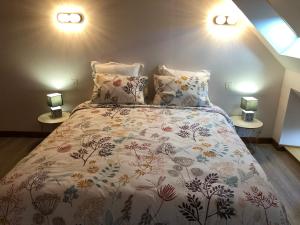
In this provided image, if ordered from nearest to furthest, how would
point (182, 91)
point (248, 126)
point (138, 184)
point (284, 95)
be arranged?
point (138, 184) < point (182, 91) < point (248, 126) < point (284, 95)

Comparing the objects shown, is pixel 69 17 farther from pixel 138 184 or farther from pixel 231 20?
pixel 138 184

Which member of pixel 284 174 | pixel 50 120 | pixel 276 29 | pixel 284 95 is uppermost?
pixel 276 29

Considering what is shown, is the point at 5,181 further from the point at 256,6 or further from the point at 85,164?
the point at 256,6

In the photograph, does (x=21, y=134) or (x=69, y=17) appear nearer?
(x=69, y=17)

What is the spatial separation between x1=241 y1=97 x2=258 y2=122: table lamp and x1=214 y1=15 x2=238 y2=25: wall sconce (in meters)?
0.88

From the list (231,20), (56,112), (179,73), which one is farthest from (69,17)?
(231,20)

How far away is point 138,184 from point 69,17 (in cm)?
216

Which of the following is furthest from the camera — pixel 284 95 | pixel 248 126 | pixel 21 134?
pixel 21 134

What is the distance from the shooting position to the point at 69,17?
2.72 m

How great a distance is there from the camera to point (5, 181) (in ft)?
4.61

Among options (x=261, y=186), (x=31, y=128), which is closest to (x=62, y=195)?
(x=261, y=186)

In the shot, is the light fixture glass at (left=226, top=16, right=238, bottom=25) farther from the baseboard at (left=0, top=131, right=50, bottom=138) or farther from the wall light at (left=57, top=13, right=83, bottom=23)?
the baseboard at (left=0, top=131, right=50, bottom=138)

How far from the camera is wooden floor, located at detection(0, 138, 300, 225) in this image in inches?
84.9

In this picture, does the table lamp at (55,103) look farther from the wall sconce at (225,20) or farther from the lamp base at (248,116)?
the lamp base at (248,116)
